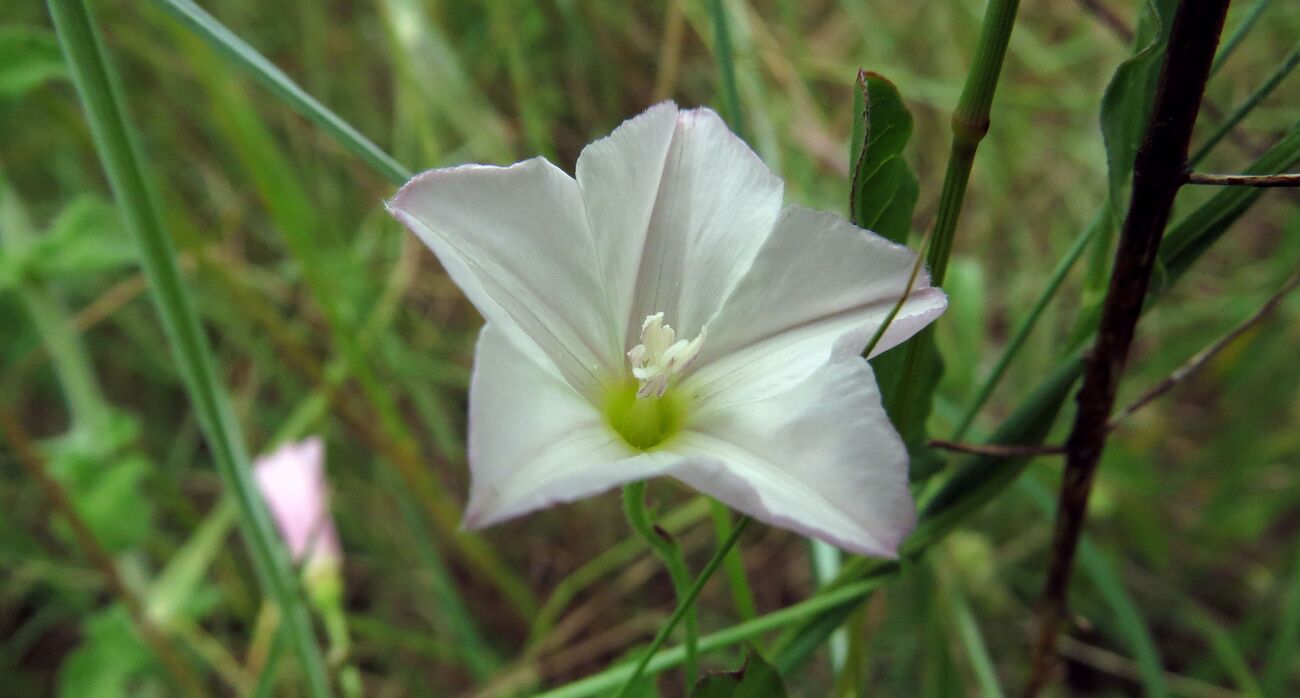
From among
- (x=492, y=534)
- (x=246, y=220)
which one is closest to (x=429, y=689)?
(x=492, y=534)

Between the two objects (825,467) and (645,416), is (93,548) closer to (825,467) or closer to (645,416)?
(645,416)

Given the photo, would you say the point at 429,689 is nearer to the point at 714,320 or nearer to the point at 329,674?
the point at 329,674

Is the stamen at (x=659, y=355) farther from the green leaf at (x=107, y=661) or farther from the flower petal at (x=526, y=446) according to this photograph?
the green leaf at (x=107, y=661)

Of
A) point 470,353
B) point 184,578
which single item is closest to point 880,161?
point 184,578

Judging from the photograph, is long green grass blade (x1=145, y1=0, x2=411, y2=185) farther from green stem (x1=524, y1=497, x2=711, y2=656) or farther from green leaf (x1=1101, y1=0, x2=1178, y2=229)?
green stem (x1=524, y1=497, x2=711, y2=656)

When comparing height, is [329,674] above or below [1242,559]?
above

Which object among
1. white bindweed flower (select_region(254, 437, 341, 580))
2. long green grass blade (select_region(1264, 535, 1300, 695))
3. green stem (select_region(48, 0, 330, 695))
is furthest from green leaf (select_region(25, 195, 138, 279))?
long green grass blade (select_region(1264, 535, 1300, 695))

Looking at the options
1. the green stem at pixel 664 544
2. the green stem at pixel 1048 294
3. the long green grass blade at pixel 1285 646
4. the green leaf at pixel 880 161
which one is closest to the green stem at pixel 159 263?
the green stem at pixel 664 544
